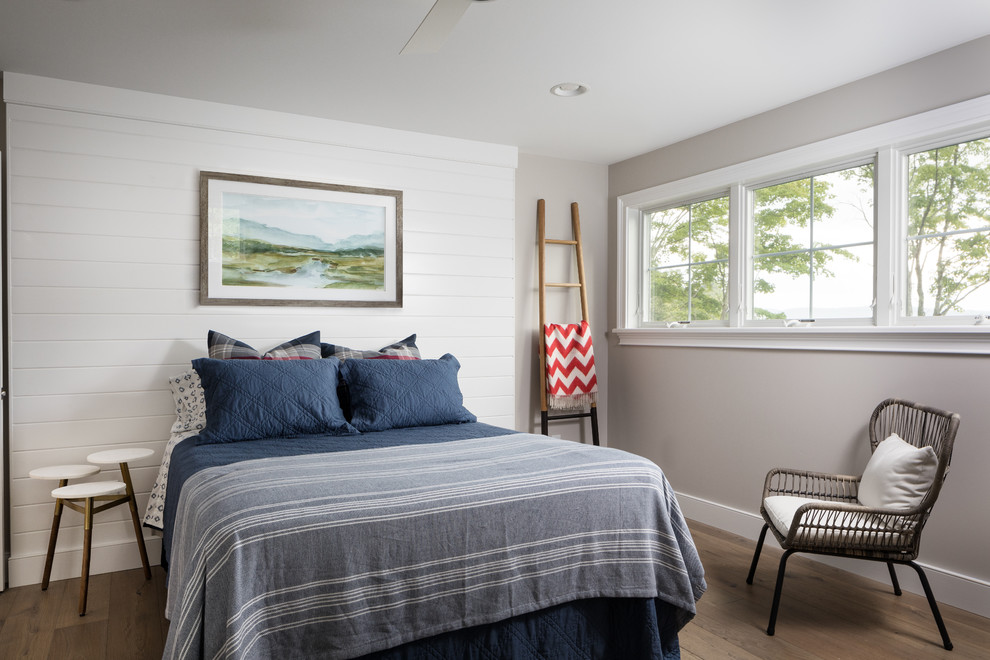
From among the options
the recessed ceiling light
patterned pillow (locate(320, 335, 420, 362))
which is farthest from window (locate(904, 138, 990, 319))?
patterned pillow (locate(320, 335, 420, 362))

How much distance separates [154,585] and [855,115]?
4060 mm

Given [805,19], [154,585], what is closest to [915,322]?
[805,19]

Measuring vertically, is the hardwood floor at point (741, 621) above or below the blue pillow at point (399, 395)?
below

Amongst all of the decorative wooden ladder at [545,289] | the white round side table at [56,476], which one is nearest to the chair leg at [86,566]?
the white round side table at [56,476]

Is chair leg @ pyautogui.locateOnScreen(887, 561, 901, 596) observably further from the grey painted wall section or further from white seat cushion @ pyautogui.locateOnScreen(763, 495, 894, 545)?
the grey painted wall section

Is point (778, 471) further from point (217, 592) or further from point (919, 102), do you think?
point (217, 592)

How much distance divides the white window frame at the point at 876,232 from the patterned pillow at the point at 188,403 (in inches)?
108

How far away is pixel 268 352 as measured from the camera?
3477 mm

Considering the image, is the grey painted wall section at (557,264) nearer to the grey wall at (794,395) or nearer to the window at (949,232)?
the grey wall at (794,395)

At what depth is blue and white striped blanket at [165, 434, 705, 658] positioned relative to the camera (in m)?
1.67

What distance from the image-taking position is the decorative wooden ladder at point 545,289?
4.31 meters

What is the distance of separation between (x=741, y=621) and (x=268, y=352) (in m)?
2.60

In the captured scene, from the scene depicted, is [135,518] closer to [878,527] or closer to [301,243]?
[301,243]

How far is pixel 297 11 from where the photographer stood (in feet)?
8.16
